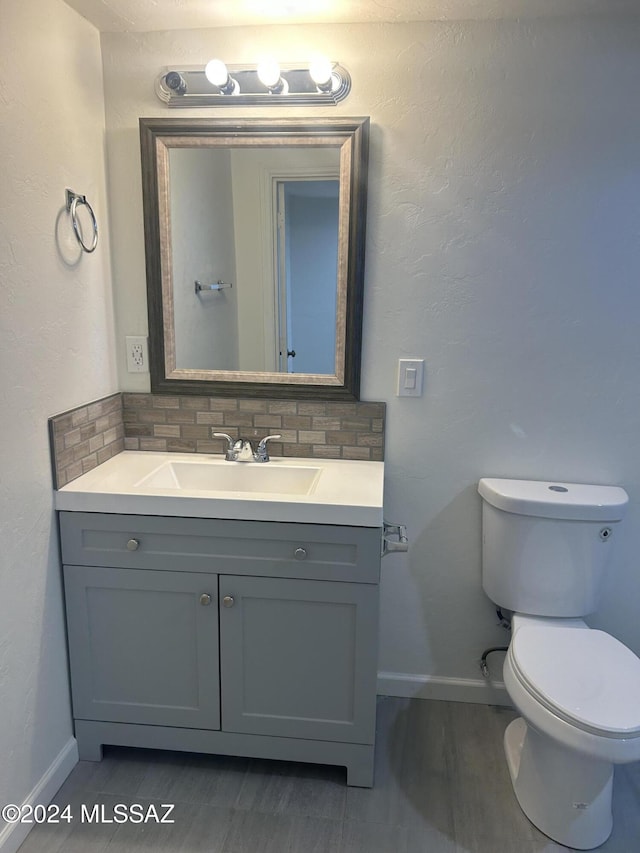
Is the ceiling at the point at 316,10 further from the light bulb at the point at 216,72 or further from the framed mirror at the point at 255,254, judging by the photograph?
the framed mirror at the point at 255,254

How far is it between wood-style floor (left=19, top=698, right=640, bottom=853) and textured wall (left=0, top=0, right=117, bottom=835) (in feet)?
0.76

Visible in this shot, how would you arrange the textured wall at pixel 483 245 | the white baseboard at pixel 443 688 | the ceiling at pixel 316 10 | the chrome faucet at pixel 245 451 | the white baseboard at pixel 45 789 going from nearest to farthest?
1. the white baseboard at pixel 45 789
2. the ceiling at pixel 316 10
3. the textured wall at pixel 483 245
4. the chrome faucet at pixel 245 451
5. the white baseboard at pixel 443 688

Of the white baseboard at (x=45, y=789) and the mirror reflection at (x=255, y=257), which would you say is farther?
the mirror reflection at (x=255, y=257)

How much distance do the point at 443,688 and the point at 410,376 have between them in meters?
1.12

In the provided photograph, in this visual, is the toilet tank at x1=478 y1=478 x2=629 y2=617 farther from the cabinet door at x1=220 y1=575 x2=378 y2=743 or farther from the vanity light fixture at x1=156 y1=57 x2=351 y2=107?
the vanity light fixture at x1=156 y1=57 x2=351 y2=107

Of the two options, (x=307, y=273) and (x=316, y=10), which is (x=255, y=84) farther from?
(x=307, y=273)

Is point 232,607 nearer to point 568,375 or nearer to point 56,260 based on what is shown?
point 56,260

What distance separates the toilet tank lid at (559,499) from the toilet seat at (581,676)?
13.3 inches

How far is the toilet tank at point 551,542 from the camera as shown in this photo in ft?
5.94

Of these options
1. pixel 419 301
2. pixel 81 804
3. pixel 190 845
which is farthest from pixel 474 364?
pixel 81 804

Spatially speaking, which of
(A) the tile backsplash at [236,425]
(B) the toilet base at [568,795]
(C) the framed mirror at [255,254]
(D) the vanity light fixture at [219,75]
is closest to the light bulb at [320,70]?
(C) the framed mirror at [255,254]

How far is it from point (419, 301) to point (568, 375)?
1.69 ft

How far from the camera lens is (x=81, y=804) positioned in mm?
1709

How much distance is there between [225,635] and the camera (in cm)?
173
